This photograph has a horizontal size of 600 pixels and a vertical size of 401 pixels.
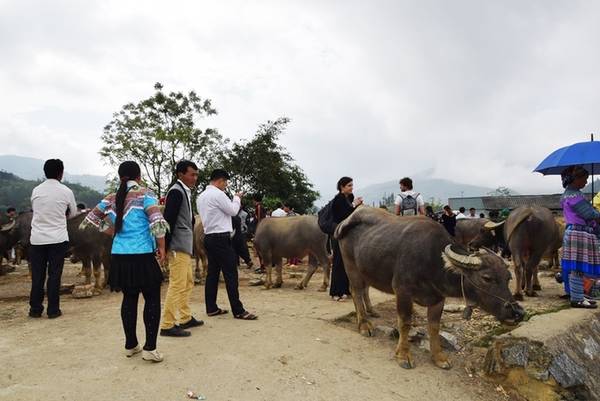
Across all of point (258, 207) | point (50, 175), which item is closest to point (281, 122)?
point (258, 207)

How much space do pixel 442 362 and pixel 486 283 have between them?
3.75ft

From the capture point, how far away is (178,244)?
197 inches

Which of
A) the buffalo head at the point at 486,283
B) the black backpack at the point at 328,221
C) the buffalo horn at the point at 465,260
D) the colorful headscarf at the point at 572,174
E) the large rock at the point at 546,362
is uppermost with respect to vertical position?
the colorful headscarf at the point at 572,174

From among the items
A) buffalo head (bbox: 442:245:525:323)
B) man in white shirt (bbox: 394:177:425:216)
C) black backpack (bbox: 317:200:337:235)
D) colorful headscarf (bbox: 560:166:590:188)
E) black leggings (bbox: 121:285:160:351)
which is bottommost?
black leggings (bbox: 121:285:160:351)

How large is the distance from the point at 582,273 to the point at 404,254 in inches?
141

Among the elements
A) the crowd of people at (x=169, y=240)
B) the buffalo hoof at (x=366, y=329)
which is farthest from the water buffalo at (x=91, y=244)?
the buffalo hoof at (x=366, y=329)

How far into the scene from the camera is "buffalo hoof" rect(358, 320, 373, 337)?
5684mm

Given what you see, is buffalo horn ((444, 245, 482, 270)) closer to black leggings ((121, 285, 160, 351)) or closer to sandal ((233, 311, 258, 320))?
sandal ((233, 311, 258, 320))

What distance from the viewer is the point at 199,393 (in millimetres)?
3768

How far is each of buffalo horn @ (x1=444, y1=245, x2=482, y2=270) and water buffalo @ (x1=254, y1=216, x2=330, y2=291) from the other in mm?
4766

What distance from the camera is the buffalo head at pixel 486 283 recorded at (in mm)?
4309

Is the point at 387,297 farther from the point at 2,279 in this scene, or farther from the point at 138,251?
the point at 2,279

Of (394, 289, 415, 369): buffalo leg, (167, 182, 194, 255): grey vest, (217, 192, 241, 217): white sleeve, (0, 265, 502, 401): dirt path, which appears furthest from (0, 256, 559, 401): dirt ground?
(217, 192, 241, 217): white sleeve

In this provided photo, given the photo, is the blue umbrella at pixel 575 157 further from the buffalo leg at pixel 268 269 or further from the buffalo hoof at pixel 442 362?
the buffalo leg at pixel 268 269
